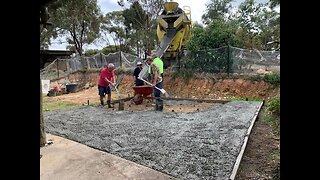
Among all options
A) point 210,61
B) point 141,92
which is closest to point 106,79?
point 141,92

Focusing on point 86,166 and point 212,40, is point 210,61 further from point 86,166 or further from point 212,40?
point 86,166

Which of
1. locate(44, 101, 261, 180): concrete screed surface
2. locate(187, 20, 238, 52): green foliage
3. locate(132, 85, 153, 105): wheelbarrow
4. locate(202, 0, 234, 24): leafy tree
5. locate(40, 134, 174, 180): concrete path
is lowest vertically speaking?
locate(40, 134, 174, 180): concrete path

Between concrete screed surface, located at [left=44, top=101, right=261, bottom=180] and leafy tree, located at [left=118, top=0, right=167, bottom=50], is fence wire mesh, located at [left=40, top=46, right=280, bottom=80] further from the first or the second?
leafy tree, located at [left=118, top=0, right=167, bottom=50]

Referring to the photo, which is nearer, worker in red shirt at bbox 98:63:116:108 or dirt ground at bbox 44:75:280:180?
dirt ground at bbox 44:75:280:180

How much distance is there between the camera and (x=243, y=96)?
11859mm

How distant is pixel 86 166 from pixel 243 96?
9013mm

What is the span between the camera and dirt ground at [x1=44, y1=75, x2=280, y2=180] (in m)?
4.08

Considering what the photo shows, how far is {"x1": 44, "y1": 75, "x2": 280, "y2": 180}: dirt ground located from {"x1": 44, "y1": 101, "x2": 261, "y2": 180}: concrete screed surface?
25 centimetres

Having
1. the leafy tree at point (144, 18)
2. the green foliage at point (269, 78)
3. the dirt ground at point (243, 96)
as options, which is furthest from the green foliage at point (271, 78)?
the leafy tree at point (144, 18)

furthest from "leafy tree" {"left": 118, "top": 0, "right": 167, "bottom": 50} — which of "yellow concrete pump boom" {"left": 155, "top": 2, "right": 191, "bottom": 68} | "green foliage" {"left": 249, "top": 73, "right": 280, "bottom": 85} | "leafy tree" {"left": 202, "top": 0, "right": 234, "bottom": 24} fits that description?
"green foliage" {"left": 249, "top": 73, "right": 280, "bottom": 85}

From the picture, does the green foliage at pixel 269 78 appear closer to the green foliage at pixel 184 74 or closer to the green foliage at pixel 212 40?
the green foliage at pixel 184 74

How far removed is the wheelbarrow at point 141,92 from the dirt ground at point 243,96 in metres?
0.21

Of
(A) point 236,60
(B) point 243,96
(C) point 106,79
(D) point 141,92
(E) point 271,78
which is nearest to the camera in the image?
(C) point 106,79
